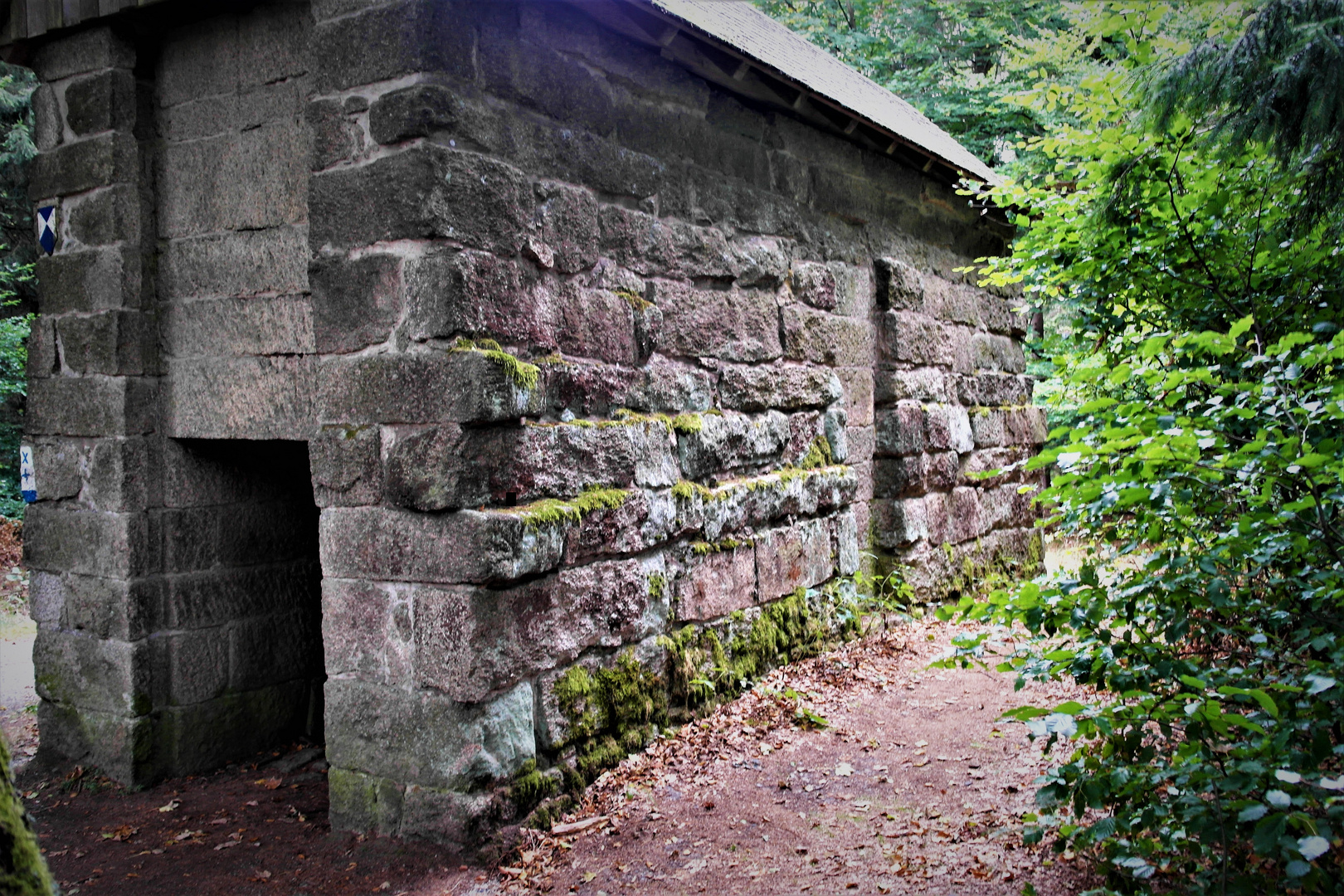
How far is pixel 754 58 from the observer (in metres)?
4.56

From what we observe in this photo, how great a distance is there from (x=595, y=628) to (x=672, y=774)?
714 millimetres

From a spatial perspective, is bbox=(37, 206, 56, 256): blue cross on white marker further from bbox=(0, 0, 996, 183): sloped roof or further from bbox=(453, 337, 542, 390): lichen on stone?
bbox=(453, 337, 542, 390): lichen on stone

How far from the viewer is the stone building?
3.32 metres

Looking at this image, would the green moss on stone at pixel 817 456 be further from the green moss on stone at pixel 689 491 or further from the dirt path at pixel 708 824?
the dirt path at pixel 708 824

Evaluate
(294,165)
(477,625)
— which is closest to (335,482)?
(477,625)

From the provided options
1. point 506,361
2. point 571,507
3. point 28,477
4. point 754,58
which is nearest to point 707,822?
point 571,507

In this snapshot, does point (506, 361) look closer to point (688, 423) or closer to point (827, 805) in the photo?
point (688, 423)

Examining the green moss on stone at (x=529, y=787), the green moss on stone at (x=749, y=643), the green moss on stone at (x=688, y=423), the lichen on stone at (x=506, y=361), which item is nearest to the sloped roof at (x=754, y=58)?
the lichen on stone at (x=506, y=361)

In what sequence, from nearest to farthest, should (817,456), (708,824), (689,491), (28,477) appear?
(708,824)
(689,491)
(28,477)
(817,456)

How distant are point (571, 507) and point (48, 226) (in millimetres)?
2898

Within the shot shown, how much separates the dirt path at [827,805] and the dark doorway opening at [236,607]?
72.4 inches

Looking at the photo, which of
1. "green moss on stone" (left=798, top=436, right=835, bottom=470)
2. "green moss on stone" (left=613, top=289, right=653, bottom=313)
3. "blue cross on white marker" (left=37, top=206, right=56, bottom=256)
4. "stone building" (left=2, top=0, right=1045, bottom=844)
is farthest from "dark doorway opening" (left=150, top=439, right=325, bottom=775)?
"green moss on stone" (left=798, top=436, right=835, bottom=470)

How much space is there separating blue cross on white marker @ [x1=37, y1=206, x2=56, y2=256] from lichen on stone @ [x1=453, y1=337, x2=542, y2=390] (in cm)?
247

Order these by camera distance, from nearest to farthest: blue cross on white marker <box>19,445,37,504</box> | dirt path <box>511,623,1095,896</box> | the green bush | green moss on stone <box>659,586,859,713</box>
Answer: the green bush < dirt path <box>511,623,1095,896</box> < green moss on stone <box>659,586,859,713</box> < blue cross on white marker <box>19,445,37,504</box>
